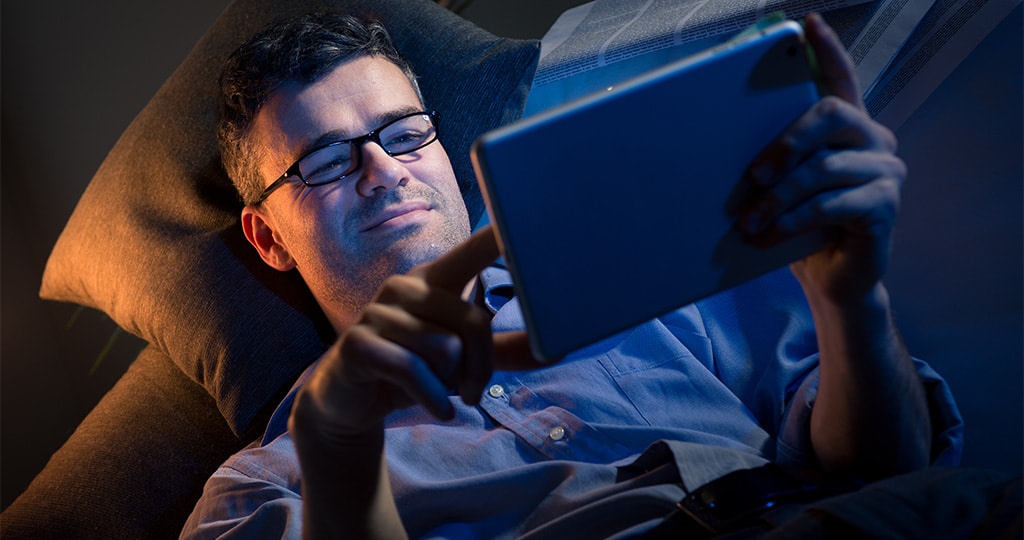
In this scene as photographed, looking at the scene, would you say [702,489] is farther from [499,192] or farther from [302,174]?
[302,174]

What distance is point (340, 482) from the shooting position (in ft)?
1.99

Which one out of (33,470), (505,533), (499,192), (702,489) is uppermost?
(499,192)

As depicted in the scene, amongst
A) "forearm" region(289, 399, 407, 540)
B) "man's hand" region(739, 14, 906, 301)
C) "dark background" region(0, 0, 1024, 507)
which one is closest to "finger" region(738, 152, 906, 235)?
"man's hand" region(739, 14, 906, 301)

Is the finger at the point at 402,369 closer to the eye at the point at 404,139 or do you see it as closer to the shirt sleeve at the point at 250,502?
the shirt sleeve at the point at 250,502

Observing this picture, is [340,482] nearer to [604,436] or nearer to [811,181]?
[604,436]

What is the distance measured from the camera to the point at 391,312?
1.75 feet

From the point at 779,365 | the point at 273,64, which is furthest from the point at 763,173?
the point at 273,64

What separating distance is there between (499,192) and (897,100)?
0.82 m

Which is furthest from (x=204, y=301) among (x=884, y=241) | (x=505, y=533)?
(x=884, y=241)

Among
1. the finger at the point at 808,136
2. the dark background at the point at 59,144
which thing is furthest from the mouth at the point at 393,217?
the dark background at the point at 59,144

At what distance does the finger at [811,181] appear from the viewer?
54cm

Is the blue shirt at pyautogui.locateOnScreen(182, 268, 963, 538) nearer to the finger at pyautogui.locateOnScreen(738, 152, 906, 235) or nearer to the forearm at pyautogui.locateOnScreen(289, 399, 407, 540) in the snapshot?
the forearm at pyautogui.locateOnScreen(289, 399, 407, 540)

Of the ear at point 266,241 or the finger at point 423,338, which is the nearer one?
the finger at point 423,338

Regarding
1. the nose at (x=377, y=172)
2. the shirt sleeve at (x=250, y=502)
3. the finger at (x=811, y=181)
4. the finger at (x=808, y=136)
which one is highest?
the finger at (x=808, y=136)
